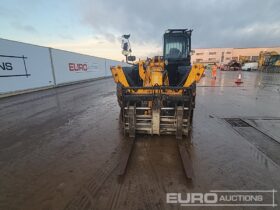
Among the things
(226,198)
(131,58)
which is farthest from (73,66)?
(226,198)

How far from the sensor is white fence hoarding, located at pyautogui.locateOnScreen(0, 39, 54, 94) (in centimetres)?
956

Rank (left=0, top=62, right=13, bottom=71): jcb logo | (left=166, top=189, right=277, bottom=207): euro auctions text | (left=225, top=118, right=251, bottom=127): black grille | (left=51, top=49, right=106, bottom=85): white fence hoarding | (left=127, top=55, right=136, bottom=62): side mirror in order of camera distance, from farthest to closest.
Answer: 1. (left=51, top=49, right=106, bottom=85): white fence hoarding
2. (left=0, top=62, right=13, bottom=71): jcb logo
3. (left=127, top=55, right=136, bottom=62): side mirror
4. (left=225, top=118, right=251, bottom=127): black grille
5. (left=166, top=189, right=277, bottom=207): euro auctions text

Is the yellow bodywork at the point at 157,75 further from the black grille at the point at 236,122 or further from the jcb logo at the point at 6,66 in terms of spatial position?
the jcb logo at the point at 6,66

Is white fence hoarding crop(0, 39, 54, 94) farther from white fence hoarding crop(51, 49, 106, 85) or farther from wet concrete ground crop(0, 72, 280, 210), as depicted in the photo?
wet concrete ground crop(0, 72, 280, 210)

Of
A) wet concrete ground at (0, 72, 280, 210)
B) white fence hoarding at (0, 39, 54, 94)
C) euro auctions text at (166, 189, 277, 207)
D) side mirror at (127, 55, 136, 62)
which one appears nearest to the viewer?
euro auctions text at (166, 189, 277, 207)

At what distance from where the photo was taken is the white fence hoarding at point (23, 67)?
9562mm

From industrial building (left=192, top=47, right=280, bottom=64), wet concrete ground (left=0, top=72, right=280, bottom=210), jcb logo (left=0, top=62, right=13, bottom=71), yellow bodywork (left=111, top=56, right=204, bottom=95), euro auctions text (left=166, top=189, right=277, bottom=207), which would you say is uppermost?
industrial building (left=192, top=47, right=280, bottom=64)

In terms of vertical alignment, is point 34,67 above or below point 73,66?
below

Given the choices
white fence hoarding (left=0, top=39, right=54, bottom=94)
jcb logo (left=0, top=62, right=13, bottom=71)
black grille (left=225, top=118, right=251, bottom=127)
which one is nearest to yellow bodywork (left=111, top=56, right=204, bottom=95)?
black grille (left=225, top=118, right=251, bottom=127)

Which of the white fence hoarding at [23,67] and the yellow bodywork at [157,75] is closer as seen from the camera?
the yellow bodywork at [157,75]

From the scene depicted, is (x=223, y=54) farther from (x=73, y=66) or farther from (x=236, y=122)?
(x=236, y=122)

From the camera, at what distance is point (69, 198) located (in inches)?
84.6

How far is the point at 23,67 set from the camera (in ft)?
35.2

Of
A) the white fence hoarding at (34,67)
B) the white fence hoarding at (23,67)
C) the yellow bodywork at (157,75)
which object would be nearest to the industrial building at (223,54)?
the white fence hoarding at (34,67)
